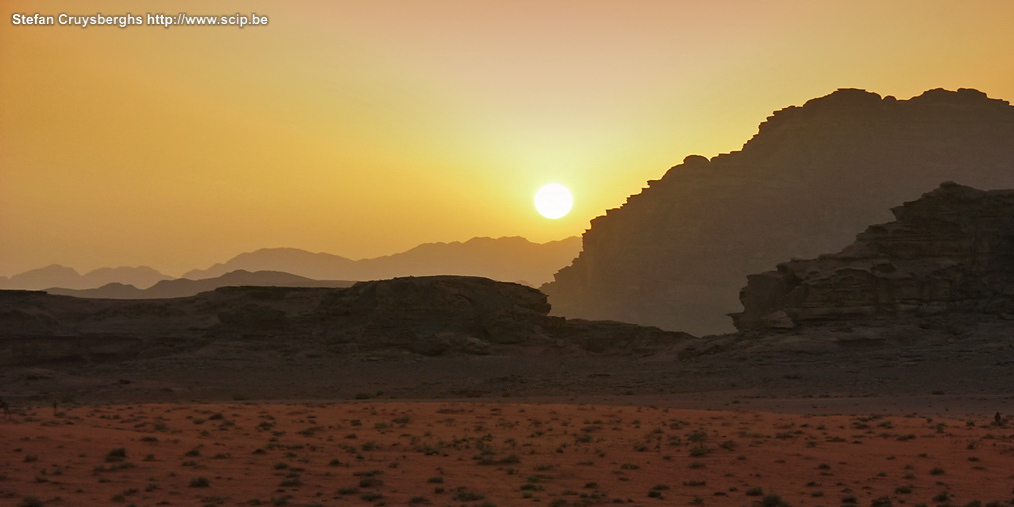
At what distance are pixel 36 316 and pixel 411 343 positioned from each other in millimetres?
21645

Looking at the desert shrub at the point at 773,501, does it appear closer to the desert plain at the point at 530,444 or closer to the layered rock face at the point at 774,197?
the desert plain at the point at 530,444

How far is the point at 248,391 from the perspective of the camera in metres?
44.7

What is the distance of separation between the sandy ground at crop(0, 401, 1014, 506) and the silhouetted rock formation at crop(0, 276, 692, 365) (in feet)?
86.0

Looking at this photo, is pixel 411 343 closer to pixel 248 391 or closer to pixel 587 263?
pixel 248 391

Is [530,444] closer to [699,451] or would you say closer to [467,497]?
[699,451]

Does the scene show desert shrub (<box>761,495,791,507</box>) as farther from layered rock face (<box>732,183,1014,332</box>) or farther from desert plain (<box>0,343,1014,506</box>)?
→ layered rock face (<box>732,183,1014,332</box>)

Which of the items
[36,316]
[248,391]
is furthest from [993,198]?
[36,316]

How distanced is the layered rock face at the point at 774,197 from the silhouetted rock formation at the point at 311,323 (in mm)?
83126

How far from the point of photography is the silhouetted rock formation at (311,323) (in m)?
55.4

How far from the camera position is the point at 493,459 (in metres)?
21.2

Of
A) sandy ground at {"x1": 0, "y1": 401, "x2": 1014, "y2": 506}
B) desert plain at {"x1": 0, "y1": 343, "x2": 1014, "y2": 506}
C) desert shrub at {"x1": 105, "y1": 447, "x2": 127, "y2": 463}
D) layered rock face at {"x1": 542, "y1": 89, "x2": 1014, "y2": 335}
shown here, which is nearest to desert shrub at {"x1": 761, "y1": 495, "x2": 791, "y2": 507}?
desert plain at {"x1": 0, "y1": 343, "x2": 1014, "y2": 506}

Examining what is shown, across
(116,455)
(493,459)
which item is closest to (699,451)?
(493,459)

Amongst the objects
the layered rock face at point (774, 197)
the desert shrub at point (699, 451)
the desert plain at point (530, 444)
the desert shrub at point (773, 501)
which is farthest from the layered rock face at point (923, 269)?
the layered rock face at point (774, 197)

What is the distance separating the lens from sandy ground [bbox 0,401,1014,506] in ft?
55.3
